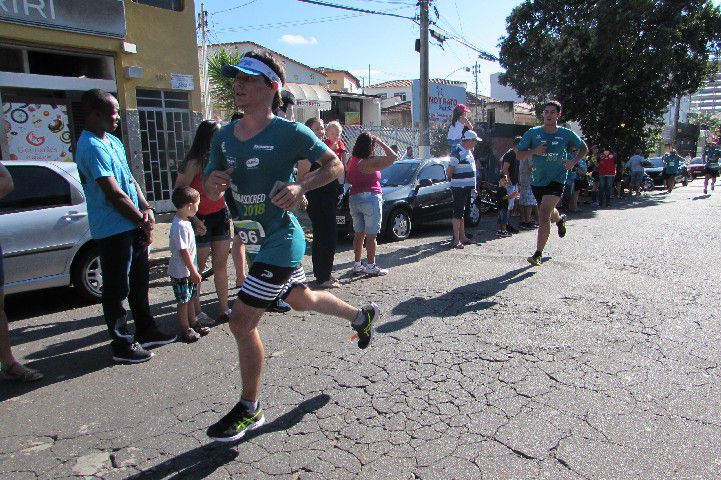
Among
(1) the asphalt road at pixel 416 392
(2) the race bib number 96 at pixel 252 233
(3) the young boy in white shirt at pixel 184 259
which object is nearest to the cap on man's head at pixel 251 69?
(2) the race bib number 96 at pixel 252 233

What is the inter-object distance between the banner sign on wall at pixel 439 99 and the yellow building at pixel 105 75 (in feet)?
25.6

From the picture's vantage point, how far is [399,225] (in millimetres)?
9445

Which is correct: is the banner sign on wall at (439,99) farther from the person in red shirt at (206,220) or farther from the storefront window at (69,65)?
the person in red shirt at (206,220)

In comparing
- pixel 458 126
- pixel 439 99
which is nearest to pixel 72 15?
pixel 458 126

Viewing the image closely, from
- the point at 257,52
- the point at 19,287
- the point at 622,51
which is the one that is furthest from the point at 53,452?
the point at 622,51

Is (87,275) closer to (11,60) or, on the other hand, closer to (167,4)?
(11,60)

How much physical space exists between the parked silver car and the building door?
23.1ft

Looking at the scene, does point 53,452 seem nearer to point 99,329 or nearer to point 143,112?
point 99,329

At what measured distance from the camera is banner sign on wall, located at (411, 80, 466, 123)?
17741 millimetres

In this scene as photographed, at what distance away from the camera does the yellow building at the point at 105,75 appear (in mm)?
9836

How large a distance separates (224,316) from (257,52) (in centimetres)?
274

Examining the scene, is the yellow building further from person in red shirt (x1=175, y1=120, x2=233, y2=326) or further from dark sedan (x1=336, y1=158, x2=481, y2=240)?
person in red shirt (x1=175, y1=120, x2=233, y2=326)

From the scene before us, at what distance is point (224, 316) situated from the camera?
4.89m

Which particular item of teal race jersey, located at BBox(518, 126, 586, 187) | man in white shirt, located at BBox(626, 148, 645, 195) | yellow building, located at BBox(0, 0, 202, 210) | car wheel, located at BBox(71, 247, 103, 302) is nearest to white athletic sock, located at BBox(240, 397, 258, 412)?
car wheel, located at BBox(71, 247, 103, 302)
